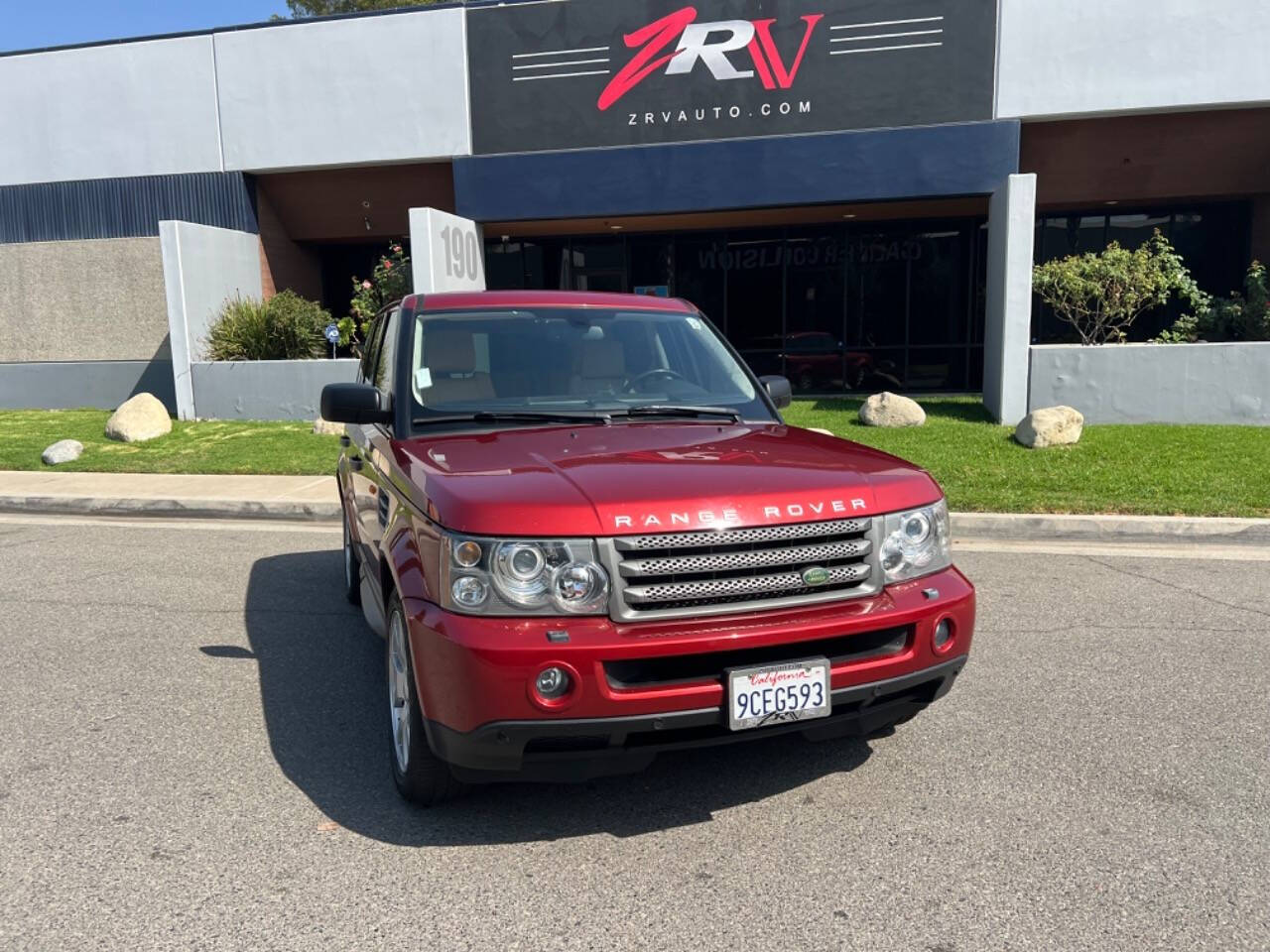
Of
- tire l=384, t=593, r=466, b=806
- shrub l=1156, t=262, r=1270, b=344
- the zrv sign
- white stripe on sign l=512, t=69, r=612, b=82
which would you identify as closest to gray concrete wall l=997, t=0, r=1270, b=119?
the zrv sign

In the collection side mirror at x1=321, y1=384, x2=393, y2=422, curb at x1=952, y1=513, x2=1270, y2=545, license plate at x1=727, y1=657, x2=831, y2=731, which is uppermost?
side mirror at x1=321, y1=384, x2=393, y2=422

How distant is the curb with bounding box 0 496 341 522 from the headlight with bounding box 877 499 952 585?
23.7 feet

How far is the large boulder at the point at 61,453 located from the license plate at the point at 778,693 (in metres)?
12.3

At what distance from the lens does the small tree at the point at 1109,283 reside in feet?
42.4

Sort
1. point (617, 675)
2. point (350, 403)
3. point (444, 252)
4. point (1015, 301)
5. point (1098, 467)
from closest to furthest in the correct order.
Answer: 1. point (617, 675)
2. point (350, 403)
3. point (1098, 467)
4. point (1015, 301)
5. point (444, 252)

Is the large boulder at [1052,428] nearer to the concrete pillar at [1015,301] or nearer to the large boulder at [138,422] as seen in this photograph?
the concrete pillar at [1015,301]

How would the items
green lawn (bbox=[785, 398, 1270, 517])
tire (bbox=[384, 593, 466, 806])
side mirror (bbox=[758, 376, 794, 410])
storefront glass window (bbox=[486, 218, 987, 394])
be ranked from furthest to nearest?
storefront glass window (bbox=[486, 218, 987, 394]) → green lawn (bbox=[785, 398, 1270, 517]) → side mirror (bbox=[758, 376, 794, 410]) → tire (bbox=[384, 593, 466, 806])

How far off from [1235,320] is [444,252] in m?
12.3

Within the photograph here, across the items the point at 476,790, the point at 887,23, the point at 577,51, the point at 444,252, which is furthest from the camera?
the point at 577,51

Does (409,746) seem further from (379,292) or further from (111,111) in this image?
(111,111)

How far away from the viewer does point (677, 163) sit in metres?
15.4

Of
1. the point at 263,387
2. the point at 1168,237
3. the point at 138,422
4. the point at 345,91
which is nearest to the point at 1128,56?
the point at 1168,237

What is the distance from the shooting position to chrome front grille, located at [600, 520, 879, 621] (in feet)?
9.63

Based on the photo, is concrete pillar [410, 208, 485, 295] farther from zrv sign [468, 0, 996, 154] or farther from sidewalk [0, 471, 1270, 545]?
sidewalk [0, 471, 1270, 545]
